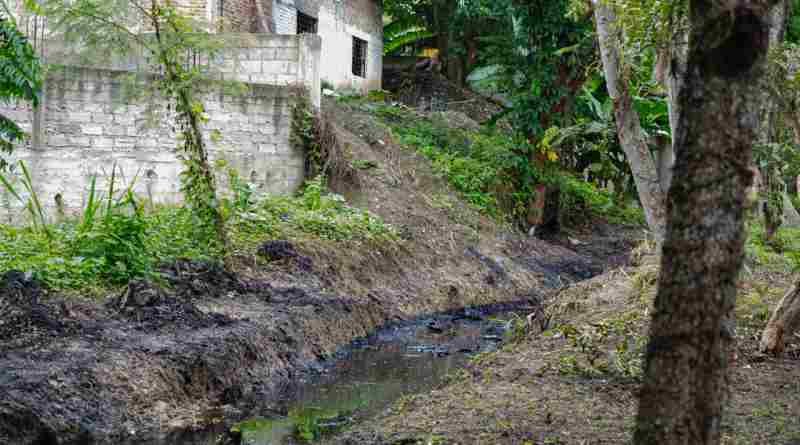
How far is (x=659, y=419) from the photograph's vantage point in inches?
157

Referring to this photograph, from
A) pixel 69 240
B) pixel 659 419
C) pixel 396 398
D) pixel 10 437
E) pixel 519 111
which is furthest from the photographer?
pixel 519 111

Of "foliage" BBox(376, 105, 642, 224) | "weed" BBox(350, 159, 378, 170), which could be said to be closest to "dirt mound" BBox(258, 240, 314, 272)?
"weed" BBox(350, 159, 378, 170)

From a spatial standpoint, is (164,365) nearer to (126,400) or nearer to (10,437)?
(126,400)

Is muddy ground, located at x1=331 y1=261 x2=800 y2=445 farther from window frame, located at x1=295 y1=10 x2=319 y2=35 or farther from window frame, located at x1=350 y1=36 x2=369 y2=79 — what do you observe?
window frame, located at x1=350 y1=36 x2=369 y2=79

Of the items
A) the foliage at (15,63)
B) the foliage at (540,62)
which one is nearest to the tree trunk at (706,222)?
the foliage at (15,63)

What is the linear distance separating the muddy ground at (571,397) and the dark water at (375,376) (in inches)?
33.3

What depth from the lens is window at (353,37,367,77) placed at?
2900 cm

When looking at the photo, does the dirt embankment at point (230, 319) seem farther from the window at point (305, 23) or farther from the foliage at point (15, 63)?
the window at point (305, 23)

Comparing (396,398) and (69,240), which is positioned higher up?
(69,240)

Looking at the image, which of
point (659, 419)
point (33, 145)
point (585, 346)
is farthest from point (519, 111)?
point (659, 419)

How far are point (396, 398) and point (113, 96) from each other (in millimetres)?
8808

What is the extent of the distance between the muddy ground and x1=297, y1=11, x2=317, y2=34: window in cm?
1692

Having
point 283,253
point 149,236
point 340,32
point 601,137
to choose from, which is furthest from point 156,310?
point 340,32

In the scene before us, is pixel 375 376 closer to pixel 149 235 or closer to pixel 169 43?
pixel 149 235
